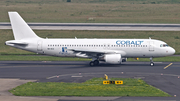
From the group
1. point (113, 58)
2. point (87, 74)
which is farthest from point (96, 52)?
point (87, 74)

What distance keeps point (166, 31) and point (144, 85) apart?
51.2 meters

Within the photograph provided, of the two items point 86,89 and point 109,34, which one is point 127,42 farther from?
point 109,34

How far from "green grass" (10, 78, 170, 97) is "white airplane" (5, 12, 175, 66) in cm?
1524

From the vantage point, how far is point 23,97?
→ 24.9m

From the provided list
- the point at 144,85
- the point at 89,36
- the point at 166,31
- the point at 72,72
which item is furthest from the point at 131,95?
the point at 166,31

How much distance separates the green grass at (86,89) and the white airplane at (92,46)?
15243 millimetres

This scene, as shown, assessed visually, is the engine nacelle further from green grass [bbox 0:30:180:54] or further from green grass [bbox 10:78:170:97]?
green grass [bbox 0:30:180:54]

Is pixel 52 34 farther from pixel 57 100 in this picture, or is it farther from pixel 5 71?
pixel 57 100

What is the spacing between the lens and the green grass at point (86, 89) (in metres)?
26.2

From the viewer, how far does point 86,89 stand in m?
28.2

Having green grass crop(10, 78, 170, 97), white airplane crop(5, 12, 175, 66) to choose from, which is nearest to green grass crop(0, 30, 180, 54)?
white airplane crop(5, 12, 175, 66)

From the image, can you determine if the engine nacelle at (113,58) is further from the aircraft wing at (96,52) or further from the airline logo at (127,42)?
the airline logo at (127,42)

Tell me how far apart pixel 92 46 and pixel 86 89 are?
20.1 m

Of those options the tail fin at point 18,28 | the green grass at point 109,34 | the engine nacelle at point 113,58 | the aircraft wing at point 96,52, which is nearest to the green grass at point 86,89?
the engine nacelle at point 113,58
